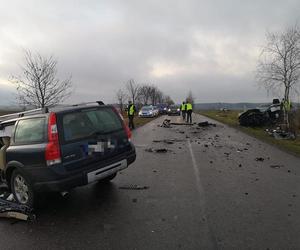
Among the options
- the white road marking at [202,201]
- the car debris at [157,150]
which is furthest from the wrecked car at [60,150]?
the car debris at [157,150]

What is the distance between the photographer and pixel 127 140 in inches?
244

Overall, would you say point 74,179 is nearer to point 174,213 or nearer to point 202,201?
point 174,213

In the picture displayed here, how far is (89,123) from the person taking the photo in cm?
552

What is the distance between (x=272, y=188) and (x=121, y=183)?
3.15m

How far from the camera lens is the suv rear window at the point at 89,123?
5.17 meters

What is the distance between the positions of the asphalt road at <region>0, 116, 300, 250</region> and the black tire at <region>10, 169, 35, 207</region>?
302mm

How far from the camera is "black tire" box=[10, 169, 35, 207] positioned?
5125mm

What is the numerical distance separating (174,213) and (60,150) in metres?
2.08

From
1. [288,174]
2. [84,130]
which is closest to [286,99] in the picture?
[288,174]

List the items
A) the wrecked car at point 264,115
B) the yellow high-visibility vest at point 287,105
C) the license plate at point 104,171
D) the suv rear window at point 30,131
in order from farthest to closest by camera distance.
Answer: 1. the wrecked car at point 264,115
2. the yellow high-visibility vest at point 287,105
3. the license plate at point 104,171
4. the suv rear window at point 30,131

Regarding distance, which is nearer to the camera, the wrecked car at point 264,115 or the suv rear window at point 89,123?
the suv rear window at point 89,123

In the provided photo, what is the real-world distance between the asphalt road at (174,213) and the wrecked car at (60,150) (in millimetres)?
534

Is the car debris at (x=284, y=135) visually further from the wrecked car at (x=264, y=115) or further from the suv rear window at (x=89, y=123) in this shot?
the suv rear window at (x=89, y=123)

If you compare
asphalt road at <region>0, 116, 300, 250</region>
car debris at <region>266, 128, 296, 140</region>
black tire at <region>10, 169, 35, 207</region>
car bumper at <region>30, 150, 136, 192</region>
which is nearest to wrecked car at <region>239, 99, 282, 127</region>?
car debris at <region>266, 128, 296, 140</region>
